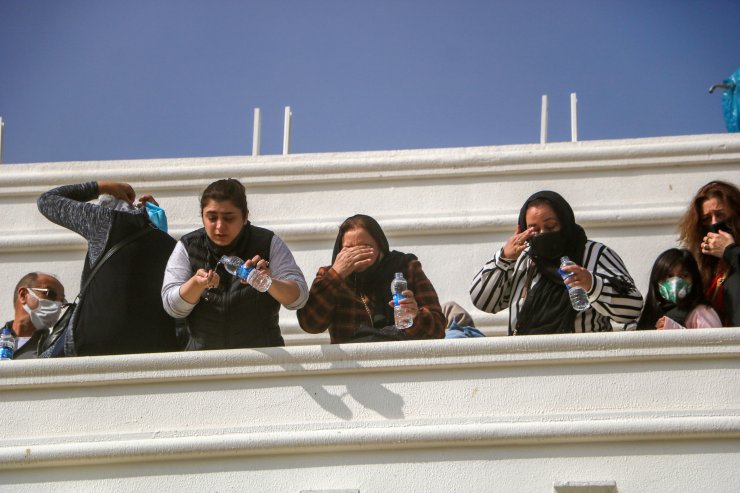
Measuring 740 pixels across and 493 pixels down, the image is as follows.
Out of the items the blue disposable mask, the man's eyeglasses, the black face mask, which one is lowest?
the man's eyeglasses

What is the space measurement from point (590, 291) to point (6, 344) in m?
2.95

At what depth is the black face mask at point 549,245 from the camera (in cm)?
723

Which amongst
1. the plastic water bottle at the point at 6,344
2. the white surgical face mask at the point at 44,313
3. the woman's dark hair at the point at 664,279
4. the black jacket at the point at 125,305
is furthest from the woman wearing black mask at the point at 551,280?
the plastic water bottle at the point at 6,344

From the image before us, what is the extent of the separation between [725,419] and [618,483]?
0.51 m

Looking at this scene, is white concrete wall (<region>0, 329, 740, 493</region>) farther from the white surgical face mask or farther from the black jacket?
the white surgical face mask

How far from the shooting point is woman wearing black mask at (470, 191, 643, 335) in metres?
7.00

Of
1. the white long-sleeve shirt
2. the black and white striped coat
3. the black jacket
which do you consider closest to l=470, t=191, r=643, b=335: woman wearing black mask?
the black and white striped coat

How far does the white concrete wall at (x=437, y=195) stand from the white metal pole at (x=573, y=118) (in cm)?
58

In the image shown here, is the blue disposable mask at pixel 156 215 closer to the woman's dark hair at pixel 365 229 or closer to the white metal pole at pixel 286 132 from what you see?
the woman's dark hair at pixel 365 229

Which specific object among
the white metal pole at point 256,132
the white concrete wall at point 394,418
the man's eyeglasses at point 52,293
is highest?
the white metal pole at point 256,132

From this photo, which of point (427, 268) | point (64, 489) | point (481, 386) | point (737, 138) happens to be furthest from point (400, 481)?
point (737, 138)

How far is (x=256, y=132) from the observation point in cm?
1046

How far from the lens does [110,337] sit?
7.06m

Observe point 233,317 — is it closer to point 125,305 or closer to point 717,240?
point 125,305
